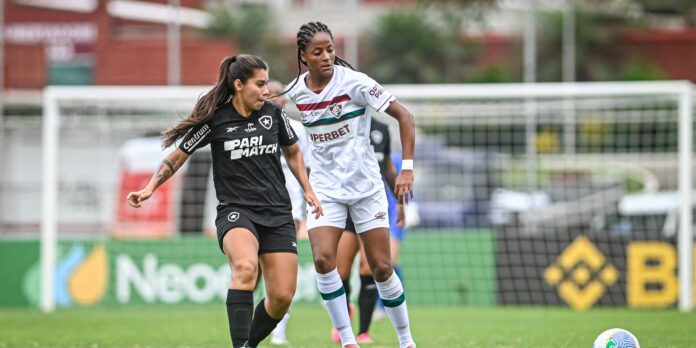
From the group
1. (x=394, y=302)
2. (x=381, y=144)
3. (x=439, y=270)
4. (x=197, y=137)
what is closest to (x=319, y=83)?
(x=197, y=137)

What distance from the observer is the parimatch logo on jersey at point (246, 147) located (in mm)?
8086

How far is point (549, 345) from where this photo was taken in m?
10.0

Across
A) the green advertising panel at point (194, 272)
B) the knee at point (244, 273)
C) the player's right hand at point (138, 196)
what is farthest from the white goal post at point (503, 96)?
the knee at point (244, 273)

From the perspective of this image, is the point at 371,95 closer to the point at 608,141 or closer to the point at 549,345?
the point at 549,345

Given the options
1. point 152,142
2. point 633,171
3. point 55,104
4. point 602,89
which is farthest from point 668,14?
point 55,104

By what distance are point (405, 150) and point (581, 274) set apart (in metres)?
9.82

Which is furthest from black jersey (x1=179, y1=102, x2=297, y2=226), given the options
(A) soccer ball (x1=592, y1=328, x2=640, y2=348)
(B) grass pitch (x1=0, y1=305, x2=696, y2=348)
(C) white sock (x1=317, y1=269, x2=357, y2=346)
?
(B) grass pitch (x1=0, y1=305, x2=696, y2=348)

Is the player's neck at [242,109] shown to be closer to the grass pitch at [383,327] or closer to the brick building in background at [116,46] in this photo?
the grass pitch at [383,327]

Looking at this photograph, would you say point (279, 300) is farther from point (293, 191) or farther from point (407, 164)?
point (293, 191)

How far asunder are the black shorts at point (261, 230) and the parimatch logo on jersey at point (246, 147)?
38 cm

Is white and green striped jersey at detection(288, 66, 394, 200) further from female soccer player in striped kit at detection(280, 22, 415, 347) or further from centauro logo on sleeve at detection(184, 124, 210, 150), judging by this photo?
centauro logo on sleeve at detection(184, 124, 210, 150)

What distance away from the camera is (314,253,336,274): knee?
28.1 ft

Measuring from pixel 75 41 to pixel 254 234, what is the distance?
28.4m

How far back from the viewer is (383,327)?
13.2 meters
